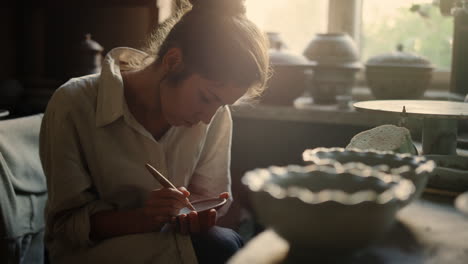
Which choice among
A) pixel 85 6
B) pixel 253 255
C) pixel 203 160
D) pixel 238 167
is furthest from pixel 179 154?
pixel 85 6

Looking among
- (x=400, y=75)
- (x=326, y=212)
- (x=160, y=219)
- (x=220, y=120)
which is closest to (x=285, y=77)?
(x=400, y=75)

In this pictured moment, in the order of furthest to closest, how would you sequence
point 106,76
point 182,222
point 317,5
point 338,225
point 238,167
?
point 317,5, point 238,167, point 106,76, point 182,222, point 338,225

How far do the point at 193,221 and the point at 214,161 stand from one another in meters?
0.35

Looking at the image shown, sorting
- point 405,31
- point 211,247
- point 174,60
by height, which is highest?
point 405,31

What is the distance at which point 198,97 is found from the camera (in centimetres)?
128

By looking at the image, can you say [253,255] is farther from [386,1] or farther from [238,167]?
[386,1]

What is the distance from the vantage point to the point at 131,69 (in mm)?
1524

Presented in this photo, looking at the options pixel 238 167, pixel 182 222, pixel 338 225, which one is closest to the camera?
pixel 338 225

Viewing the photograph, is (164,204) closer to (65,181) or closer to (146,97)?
(65,181)

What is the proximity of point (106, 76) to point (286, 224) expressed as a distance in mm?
867

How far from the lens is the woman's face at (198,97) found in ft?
4.18

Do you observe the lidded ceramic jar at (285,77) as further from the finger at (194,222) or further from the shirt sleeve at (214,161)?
the finger at (194,222)

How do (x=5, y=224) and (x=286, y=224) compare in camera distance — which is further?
(x=5, y=224)

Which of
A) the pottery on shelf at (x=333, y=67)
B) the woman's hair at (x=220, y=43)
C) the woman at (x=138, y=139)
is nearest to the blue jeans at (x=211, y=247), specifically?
the woman at (x=138, y=139)
